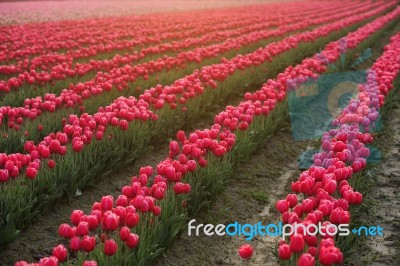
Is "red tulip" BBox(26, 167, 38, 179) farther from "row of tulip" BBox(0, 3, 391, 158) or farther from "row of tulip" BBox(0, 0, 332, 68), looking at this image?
"row of tulip" BBox(0, 0, 332, 68)

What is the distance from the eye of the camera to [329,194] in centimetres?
405

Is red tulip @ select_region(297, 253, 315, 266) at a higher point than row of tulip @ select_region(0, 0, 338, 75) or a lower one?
higher

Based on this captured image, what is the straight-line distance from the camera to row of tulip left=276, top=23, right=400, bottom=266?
307cm

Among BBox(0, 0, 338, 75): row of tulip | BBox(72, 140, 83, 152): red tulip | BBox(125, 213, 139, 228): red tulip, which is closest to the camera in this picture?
BBox(125, 213, 139, 228): red tulip

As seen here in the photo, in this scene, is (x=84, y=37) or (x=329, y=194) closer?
(x=329, y=194)

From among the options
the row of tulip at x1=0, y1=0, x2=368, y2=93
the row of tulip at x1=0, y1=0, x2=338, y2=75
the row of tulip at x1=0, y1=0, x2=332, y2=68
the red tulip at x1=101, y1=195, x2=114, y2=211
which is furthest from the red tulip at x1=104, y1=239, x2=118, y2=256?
the row of tulip at x1=0, y1=0, x2=332, y2=68

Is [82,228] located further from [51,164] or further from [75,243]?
[51,164]

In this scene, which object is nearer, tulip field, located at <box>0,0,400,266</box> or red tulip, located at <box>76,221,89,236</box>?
red tulip, located at <box>76,221,89,236</box>

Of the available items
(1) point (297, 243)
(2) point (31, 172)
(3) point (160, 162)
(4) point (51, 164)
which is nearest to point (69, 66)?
(3) point (160, 162)

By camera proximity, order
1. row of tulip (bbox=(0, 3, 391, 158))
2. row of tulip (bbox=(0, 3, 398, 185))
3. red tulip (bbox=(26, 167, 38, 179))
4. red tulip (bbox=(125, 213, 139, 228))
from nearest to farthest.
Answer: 1. red tulip (bbox=(125, 213, 139, 228))
2. red tulip (bbox=(26, 167, 38, 179))
3. row of tulip (bbox=(0, 3, 398, 185))
4. row of tulip (bbox=(0, 3, 391, 158))

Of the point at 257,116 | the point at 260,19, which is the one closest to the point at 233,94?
the point at 257,116

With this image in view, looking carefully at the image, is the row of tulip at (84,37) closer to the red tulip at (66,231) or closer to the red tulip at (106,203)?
the red tulip at (106,203)

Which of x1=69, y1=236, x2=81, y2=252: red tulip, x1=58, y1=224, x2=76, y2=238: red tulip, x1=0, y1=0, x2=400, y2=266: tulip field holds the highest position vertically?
x1=58, y1=224, x2=76, y2=238: red tulip

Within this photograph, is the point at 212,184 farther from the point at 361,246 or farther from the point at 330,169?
the point at 361,246
